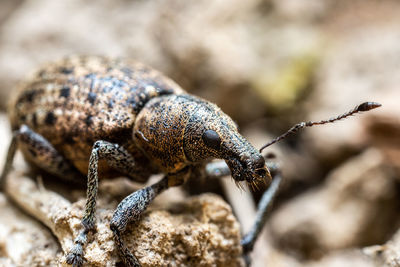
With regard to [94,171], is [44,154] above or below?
above

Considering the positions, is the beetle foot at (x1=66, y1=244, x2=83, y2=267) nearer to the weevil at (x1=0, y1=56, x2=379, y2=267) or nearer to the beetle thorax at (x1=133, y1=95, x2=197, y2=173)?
the weevil at (x1=0, y1=56, x2=379, y2=267)

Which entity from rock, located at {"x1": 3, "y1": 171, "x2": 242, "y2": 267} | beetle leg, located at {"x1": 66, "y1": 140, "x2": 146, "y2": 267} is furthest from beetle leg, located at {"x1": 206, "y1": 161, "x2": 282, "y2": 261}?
beetle leg, located at {"x1": 66, "y1": 140, "x2": 146, "y2": 267}

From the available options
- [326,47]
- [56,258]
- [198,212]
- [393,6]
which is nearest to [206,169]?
[198,212]

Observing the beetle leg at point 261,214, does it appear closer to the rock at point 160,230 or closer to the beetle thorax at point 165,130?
the rock at point 160,230

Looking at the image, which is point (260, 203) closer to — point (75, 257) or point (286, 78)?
point (75, 257)

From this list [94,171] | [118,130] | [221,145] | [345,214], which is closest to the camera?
[221,145]

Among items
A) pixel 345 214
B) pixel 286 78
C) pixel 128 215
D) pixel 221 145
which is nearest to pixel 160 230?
pixel 128 215
